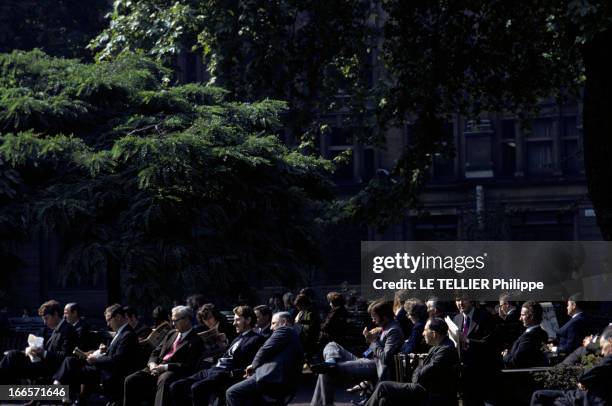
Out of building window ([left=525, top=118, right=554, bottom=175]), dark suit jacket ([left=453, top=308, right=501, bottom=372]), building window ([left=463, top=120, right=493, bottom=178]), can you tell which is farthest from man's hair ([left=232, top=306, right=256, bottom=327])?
building window ([left=525, top=118, right=554, bottom=175])

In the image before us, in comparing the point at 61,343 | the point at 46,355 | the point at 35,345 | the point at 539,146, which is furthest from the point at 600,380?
the point at 539,146

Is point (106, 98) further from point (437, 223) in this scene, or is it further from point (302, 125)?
point (437, 223)

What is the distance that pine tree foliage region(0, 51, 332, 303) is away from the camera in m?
21.1

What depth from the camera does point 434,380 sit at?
12844 millimetres

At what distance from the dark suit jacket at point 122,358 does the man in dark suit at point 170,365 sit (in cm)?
28

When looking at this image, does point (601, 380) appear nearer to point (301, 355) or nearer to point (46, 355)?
point (301, 355)

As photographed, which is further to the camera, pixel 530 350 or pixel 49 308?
pixel 49 308

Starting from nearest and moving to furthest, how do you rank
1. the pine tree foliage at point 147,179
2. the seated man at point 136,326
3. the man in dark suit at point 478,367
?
the man in dark suit at point 478,367
the seated man at point 136,326
the pine tree foliage at point 147,179

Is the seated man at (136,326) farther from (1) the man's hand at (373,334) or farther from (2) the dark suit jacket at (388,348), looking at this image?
(2) the dark suit jacket at (388,348)

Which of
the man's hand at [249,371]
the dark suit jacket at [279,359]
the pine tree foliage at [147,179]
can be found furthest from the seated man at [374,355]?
the pine tree foliage at [147,179]

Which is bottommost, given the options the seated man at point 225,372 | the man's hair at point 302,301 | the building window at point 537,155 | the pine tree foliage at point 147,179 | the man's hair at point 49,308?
the seated man at point 225,372

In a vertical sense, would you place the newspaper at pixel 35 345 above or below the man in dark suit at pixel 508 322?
below

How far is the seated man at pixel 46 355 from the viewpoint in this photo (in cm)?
1673

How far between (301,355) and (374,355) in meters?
1.26
